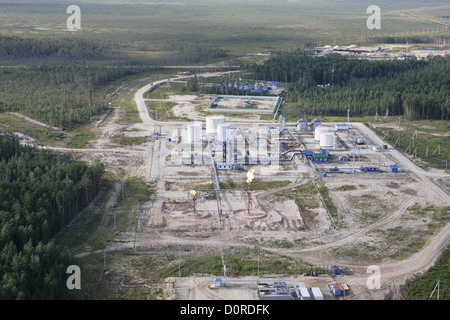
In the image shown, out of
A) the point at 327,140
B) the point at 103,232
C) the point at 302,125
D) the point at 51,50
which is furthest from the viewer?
the point at 51,50

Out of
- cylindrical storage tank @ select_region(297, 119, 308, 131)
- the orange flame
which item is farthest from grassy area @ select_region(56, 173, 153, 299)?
cylindrical storage tank @ select_region(297, 119, 308, 131)

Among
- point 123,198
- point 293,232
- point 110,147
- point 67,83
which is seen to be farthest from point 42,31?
point 293,232

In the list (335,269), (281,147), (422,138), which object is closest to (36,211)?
(335,269)

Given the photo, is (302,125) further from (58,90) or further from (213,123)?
(58,90)

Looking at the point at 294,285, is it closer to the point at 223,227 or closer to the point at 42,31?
the point at 223,227

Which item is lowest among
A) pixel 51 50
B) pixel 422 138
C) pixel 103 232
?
pixel 103 232

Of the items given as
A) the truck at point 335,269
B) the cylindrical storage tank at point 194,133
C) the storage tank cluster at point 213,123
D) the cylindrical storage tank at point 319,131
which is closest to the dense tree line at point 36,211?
the cylindrical storage tank at point 194,133

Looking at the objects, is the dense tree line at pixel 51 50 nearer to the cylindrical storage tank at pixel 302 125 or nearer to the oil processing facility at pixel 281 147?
the oil processing facility at pixel 281 147
